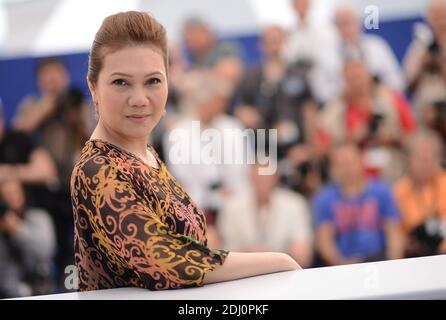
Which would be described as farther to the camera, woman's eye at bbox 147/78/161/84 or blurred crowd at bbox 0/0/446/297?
blurred crowd at bbox 0/0/446/297

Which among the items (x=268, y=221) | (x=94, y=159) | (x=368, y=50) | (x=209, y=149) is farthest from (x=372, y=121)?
(x=94, y=159)

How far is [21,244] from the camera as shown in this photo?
4.86 m

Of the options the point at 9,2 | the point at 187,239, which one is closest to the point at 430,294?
the point at 187,239

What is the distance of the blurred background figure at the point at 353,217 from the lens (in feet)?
14.1

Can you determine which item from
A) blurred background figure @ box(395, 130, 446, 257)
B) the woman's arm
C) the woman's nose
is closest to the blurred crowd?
blurred background figure @ box(395, 130, 446, 257)

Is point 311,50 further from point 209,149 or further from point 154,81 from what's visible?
point 154,81

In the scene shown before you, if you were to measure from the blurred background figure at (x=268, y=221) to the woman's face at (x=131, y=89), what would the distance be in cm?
296

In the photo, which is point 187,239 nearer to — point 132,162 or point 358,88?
point 132,162

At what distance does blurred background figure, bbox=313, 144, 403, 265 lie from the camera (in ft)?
14.1

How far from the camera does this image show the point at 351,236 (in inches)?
171

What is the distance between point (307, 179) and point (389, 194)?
497 mm

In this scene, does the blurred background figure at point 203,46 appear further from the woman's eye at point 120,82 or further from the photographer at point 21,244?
the woman's eye at point 120,82

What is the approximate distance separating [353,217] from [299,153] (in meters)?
0.49

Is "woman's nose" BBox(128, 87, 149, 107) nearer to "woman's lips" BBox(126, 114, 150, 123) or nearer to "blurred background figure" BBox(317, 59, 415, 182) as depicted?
"woman's lips" BBox(126, 114, 150, 123)
